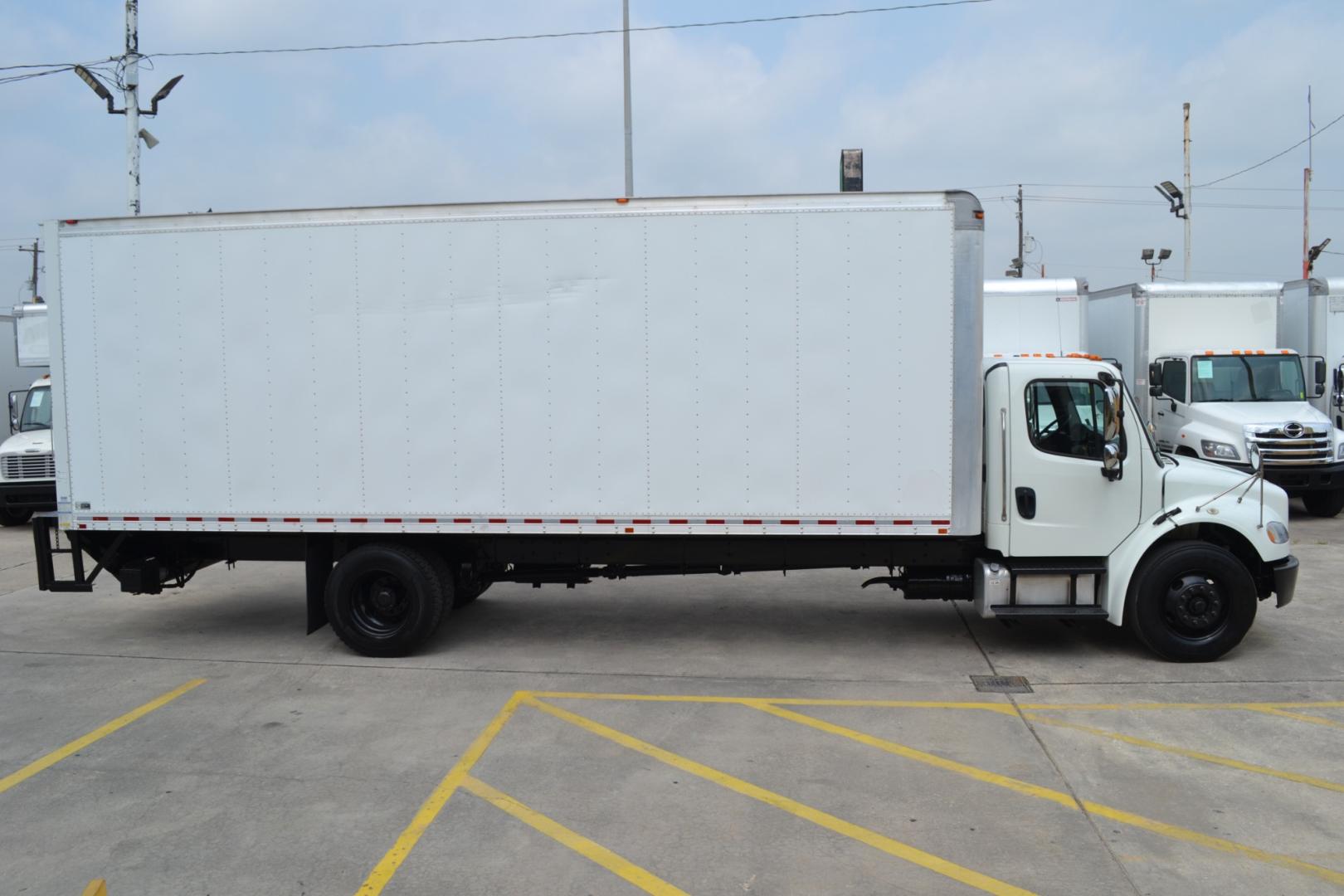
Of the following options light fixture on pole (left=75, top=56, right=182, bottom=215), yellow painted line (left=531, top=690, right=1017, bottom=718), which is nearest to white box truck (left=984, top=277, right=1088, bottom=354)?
yellow painted line (left=531, top=690, right=1017, bottom=718)

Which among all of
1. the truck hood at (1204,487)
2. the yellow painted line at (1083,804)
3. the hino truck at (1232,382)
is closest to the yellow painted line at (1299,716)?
the truck hood at (1204,487)

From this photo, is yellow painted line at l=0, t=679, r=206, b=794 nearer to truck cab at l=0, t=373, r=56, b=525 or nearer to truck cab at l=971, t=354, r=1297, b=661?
truck cab at l=971, t=354, r=1297, b=661

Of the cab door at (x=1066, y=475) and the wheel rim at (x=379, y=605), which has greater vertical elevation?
the cab door at (x=1066, y=475)

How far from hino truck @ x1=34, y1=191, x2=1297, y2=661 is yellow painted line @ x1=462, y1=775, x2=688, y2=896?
2482 mm

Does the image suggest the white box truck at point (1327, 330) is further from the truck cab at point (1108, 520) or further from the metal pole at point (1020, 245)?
the metal pole at point (1020, 245)

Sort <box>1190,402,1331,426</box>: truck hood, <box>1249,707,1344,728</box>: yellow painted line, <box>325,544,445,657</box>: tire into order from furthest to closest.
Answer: <box>1190,402,1331,426</box>: truck hood → <box>325,544,445,657</box>: tire → <box>1249,707,1344,728</box>: yellow painted line

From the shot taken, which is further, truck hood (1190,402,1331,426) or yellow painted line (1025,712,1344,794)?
truck hood (1190,402,1331,426)

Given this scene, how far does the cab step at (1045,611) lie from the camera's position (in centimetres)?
734

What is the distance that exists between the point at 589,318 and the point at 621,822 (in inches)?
147

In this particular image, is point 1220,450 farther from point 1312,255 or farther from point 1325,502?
point 1312,255

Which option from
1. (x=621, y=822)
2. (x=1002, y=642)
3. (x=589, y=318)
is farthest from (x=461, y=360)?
(x=1002, y=642)

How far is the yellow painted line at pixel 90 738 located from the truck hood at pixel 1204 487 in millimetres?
7492

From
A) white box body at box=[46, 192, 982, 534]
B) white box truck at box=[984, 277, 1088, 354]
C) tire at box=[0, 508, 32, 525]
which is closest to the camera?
white box body at box=[46, 192, 982, 534]

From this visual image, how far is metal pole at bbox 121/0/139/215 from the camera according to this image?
16750mm
